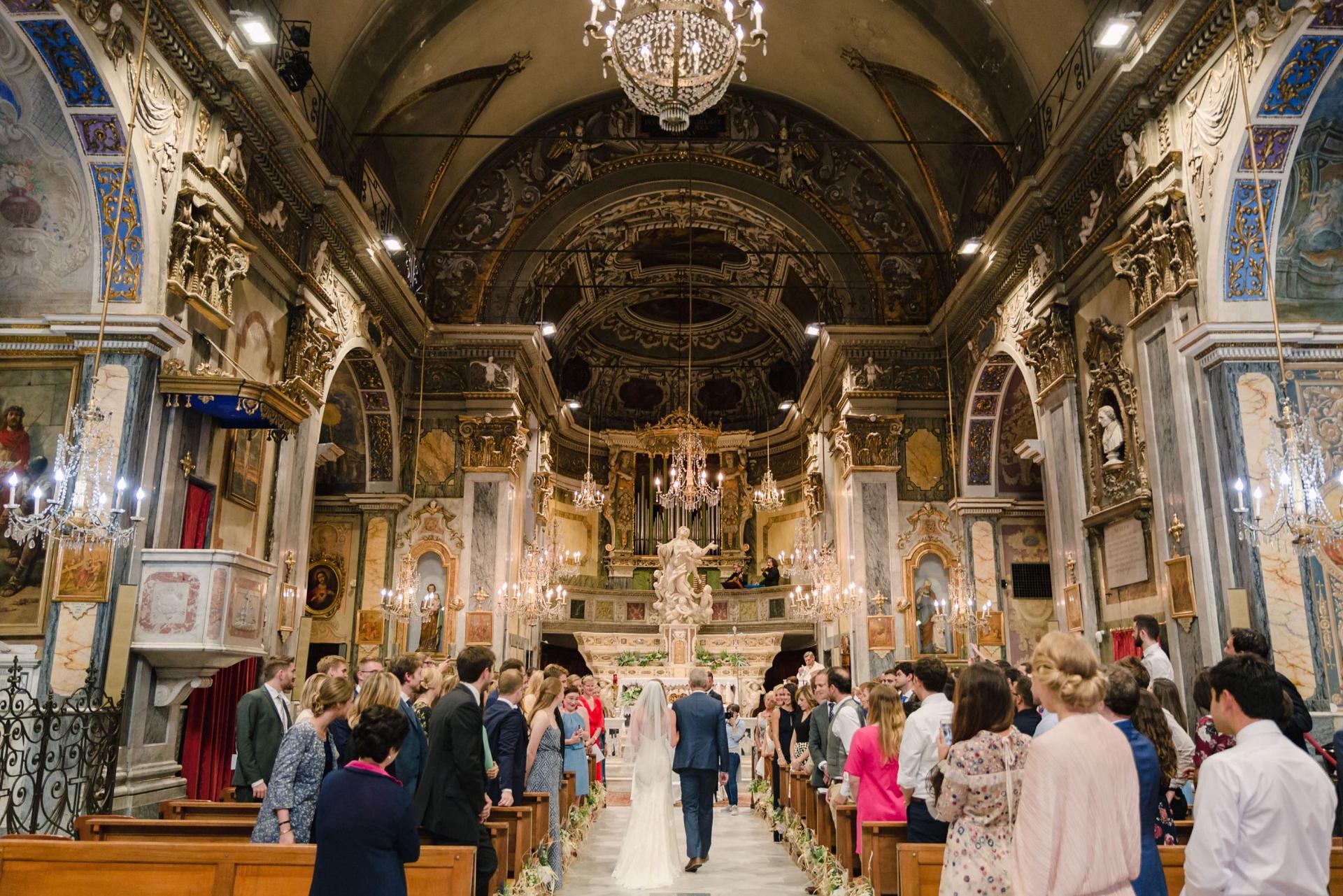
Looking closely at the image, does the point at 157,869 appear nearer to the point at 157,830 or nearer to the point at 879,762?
the point at 157,830

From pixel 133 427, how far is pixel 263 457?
2.58 m

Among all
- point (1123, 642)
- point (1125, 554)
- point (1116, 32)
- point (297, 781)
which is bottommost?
point (297, 781)

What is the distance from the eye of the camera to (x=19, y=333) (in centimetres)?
827

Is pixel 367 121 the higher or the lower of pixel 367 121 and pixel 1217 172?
the higher

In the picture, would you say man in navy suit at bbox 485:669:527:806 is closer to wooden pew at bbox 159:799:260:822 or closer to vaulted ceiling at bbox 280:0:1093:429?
wooden pew at bbox 159:799:260:822

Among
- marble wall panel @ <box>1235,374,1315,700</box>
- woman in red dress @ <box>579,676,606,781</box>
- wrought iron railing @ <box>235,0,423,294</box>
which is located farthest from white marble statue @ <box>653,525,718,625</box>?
marble wall panel @ <box>1235,374,1315,700</box>

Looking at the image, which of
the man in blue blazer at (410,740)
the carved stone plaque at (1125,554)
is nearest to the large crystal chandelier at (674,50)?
the man in blue blazer at (410,740)

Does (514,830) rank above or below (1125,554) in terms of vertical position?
below

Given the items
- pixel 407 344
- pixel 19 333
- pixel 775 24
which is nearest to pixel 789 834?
pixel 19 333

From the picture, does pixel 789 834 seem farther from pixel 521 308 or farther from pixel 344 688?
pixel 521 308

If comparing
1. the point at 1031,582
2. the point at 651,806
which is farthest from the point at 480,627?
the point at 1031,582

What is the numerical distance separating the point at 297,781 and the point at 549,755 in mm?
3547

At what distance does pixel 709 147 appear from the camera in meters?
18.4

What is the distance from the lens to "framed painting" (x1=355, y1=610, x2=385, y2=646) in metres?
15.4
